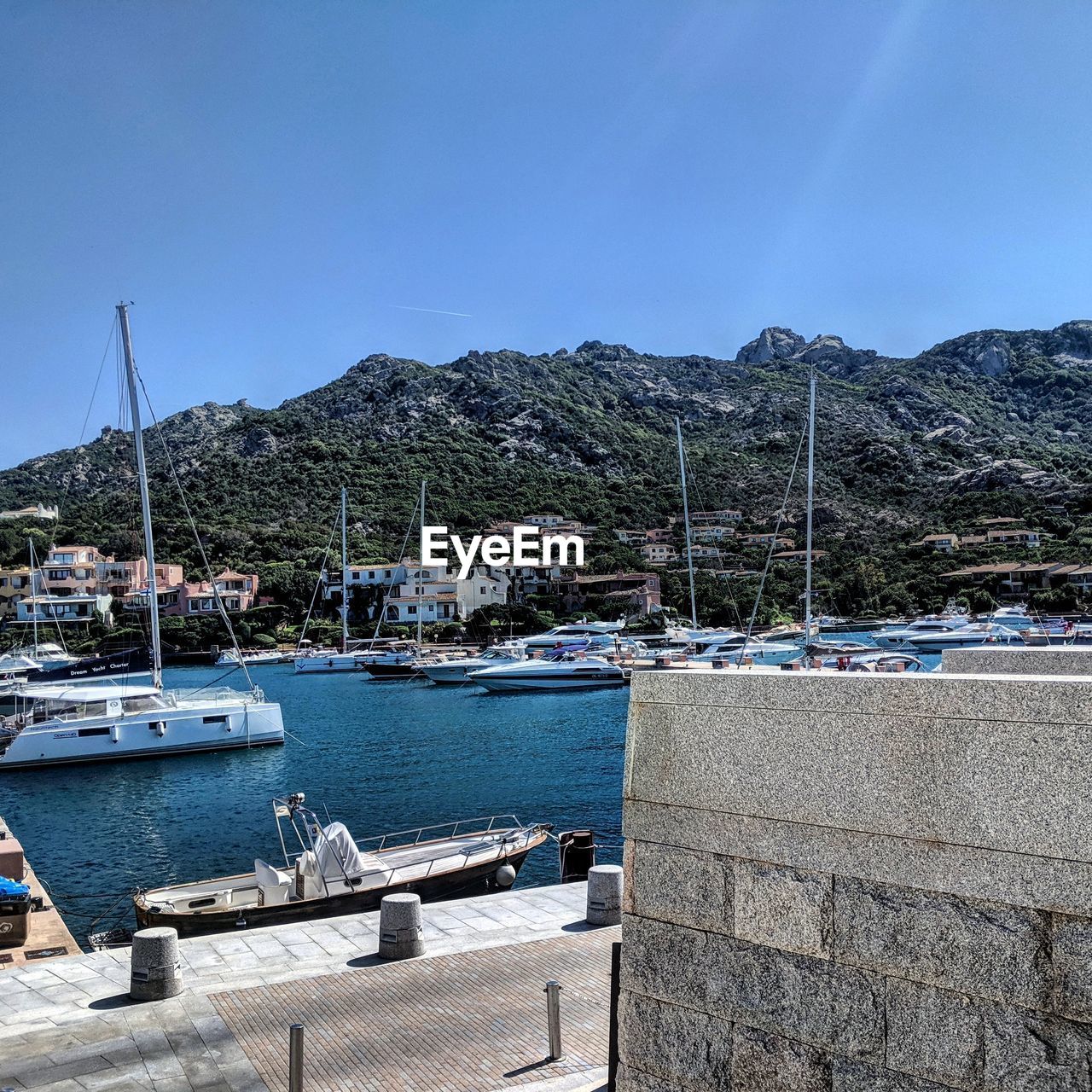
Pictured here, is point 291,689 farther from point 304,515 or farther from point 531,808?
point 304,515

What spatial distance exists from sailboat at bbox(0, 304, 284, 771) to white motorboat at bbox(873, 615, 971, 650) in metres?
44.9

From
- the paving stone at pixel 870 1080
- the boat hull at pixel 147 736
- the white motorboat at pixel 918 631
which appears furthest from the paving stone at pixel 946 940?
the white motorboat at pixel 918 631

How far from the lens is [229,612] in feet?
282

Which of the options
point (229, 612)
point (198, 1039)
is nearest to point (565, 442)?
point (229, 612)

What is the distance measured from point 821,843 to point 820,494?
113 m

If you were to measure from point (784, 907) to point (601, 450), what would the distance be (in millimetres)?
129555

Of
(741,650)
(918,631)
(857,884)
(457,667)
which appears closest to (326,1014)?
(857,884)

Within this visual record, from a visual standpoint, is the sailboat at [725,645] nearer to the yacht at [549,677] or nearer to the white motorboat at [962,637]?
the yacht at [549,677]

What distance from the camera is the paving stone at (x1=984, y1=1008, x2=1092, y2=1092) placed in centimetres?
299

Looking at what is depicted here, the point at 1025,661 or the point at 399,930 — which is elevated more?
the point at 1025,661

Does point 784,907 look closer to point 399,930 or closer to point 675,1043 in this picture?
point 675,1043

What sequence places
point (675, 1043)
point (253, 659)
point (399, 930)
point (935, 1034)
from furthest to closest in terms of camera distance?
point (253, 659), point (399, 930), point (675, 1043), point (935, 1034)

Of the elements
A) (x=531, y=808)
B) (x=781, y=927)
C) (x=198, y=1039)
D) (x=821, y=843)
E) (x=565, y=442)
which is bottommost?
(x=531, y=808)

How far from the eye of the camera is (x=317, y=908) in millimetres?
13125
